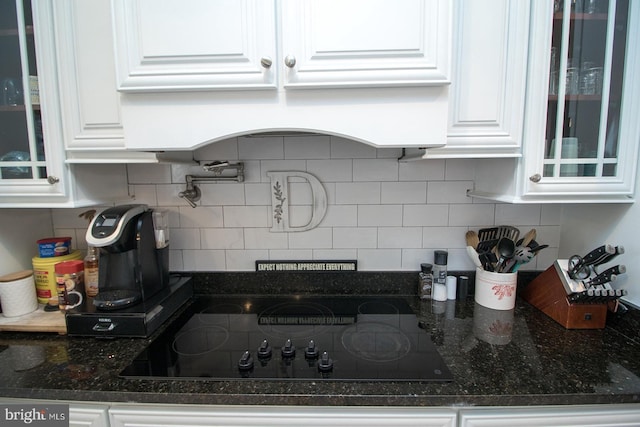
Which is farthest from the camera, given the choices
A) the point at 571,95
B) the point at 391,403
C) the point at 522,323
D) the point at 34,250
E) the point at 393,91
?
the point at 34,250

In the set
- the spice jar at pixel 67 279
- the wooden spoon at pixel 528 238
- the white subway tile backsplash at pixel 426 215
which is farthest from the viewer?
the white subway tile backsplash at pixel 426 215

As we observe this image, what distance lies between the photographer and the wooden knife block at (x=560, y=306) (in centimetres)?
99

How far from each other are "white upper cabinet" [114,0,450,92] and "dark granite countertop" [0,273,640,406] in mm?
777

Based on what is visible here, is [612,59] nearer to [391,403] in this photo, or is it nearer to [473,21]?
[473,21]

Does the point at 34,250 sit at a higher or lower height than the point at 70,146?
lower

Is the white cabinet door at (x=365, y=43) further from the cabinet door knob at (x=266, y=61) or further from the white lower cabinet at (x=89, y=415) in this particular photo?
the white lower cabinet at (x=89, y=415)

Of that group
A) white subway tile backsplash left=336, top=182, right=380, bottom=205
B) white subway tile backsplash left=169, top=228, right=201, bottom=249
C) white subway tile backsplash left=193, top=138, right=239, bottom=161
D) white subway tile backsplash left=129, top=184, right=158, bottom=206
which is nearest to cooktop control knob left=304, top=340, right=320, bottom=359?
white subway tile backsplash left=336, top=182, right=380, bottom=205

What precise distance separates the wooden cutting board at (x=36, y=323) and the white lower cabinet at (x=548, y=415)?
1.26 m

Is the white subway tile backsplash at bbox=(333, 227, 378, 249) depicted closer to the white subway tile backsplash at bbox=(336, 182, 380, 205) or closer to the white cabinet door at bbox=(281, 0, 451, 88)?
the white subway tile backsplash at bbox=(336, 182, 380, 205)

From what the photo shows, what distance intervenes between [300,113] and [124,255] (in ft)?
2.47

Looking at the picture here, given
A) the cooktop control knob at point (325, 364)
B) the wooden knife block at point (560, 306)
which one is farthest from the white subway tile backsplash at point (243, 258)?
the wooden knife block at point (560, 306)

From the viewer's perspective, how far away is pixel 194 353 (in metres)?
0.91

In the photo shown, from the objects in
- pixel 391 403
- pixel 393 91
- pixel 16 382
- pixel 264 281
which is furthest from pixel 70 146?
pixel 391 403

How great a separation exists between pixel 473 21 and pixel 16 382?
1595mm
